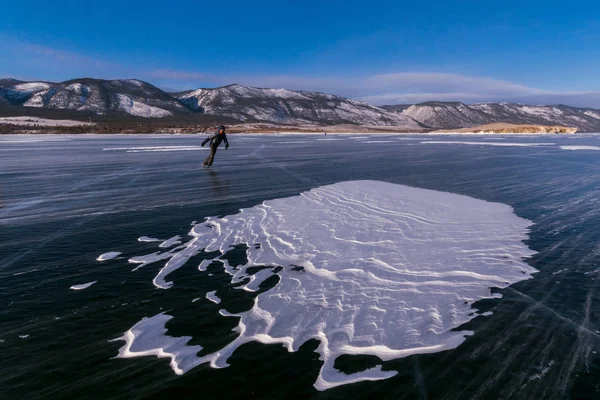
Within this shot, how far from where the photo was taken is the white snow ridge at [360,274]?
3.52 meters

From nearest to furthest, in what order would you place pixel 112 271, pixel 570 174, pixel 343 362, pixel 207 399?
pixel 207 399 → pixel 343 362 → pixel 112 271 → pixel 570 174

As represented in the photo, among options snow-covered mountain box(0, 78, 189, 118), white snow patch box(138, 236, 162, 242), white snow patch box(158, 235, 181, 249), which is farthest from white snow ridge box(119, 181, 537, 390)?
snow-covered mountain box(0, 78, 189, 118)

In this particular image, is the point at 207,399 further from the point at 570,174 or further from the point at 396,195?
the point at 570,174

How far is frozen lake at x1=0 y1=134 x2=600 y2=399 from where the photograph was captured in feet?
9.92

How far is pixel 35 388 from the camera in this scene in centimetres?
289

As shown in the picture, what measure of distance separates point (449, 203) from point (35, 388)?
374 inches

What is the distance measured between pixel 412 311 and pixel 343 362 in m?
1.28

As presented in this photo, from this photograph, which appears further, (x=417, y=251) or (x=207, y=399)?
(x=417, y=251)

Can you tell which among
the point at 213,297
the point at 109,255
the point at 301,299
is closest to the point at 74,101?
the point at 109,255

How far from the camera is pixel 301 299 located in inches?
173

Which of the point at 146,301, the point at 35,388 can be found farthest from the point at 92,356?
the point at 146,301

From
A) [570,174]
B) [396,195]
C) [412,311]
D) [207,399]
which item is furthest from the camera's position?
[570,174]

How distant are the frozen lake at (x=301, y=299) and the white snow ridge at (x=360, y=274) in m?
0.03

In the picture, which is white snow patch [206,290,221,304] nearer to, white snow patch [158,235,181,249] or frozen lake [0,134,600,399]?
frozen lake [0,134,600,399]
